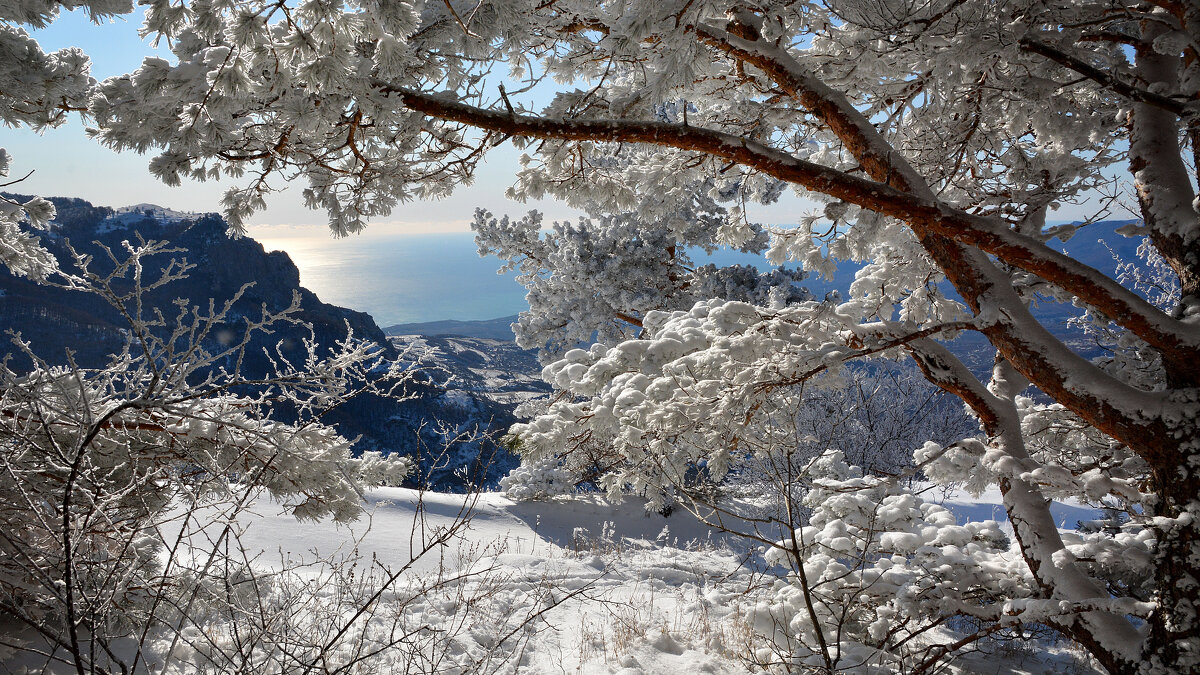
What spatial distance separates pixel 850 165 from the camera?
204 inches

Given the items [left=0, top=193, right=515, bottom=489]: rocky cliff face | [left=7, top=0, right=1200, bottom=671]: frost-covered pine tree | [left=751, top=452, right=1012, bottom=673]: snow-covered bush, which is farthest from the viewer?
[left=0, top=193, right=515, bottom=489]: rocky cliff face

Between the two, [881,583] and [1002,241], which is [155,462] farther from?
[1002,241]

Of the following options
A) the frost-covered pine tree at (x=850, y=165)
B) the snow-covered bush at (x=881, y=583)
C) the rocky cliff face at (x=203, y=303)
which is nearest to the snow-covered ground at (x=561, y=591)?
the snow-covered bush at (x=881, y=583)

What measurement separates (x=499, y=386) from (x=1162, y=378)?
202 ft

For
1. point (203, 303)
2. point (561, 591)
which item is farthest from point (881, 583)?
point (203, 303)

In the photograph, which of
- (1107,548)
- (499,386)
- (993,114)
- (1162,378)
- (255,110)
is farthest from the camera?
(499,386)

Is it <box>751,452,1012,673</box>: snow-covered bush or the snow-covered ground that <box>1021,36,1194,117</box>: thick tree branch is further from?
A: the snow-covered ground

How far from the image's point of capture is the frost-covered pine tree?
238cm

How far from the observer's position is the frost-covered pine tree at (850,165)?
2.38 metres

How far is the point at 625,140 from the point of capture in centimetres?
332

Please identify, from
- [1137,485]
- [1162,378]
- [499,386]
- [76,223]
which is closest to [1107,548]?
[1137,485]

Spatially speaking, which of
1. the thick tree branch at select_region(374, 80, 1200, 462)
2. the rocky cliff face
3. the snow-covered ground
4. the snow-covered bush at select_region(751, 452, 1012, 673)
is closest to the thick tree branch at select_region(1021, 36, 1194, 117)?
the thick tree branch at select_region(374, 80, 1200, 462)

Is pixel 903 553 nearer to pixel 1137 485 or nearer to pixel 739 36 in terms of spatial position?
pixel 1137 485

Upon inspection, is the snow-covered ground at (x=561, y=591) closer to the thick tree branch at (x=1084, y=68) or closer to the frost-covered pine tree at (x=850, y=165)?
the frost-covered pine tree at (x=850, y=165)
